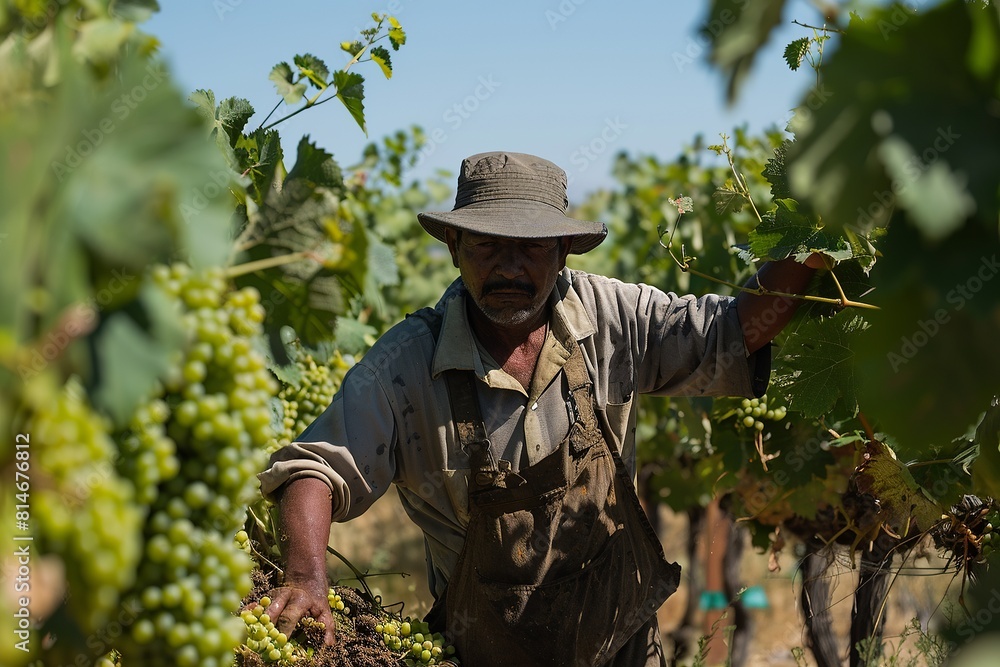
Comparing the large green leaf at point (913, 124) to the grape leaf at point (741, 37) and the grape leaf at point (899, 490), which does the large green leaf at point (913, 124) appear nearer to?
the grape leaf at point (741, 37)

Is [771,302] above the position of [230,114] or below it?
below

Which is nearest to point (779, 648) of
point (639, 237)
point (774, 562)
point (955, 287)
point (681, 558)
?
point (681, 558)

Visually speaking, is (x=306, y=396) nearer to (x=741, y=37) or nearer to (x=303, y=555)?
(x=303, y=555)

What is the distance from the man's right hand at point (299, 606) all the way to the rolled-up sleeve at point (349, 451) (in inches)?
13.3

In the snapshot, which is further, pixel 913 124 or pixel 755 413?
pixel 755 413

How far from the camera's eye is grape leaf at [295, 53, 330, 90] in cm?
344

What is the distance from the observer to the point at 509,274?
313cm

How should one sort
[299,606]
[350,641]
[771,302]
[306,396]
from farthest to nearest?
1. [306,396]
2. [771,302]
3. [350,641]
4. [299,606]

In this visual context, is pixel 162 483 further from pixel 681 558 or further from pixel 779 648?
pixel 681 558

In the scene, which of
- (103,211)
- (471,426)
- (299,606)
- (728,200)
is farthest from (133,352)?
(728,200)

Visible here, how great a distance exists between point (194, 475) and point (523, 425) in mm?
1824

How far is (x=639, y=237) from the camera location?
792 cm

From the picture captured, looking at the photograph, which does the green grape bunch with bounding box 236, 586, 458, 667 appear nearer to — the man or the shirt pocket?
the man

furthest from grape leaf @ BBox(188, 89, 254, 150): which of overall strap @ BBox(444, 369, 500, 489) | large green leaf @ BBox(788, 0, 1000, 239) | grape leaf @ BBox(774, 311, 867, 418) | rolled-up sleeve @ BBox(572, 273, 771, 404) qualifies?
large green leaf @ BBox(788, 0, 1000, 239)
